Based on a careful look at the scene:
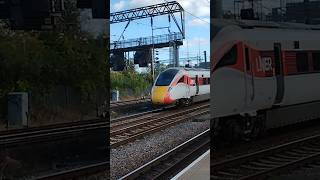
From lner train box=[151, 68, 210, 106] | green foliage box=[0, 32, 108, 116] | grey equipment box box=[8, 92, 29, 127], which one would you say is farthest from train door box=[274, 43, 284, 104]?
grey equipment box box=[8, 92, 29, 127]

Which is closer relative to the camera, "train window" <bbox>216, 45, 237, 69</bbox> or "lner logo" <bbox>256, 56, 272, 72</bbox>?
"train window" <bbox>216, 45, 237, 69</bbox>

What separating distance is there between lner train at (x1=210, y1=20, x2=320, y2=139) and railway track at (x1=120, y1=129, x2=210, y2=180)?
0.42 ft

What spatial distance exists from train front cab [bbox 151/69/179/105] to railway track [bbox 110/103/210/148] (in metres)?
0.09

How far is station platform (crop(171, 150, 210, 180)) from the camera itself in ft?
9.20

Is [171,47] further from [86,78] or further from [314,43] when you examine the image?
[314,43]

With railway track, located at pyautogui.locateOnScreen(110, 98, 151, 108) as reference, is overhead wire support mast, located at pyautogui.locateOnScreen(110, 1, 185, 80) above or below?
above

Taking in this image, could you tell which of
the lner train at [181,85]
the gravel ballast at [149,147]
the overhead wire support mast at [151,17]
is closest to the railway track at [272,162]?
the gravel ballast at [149,147]

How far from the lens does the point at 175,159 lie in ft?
9.20

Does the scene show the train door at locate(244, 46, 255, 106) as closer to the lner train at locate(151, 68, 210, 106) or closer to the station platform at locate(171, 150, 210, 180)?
the lner train at locate(151, 68, 210, 106)

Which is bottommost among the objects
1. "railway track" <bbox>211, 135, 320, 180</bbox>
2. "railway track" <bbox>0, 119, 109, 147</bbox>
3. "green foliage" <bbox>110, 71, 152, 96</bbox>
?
"railway track" <bbox>211, 135, 320, 180</bbox>

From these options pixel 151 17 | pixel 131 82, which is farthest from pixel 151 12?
pixel 131 82

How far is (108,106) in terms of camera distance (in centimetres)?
262

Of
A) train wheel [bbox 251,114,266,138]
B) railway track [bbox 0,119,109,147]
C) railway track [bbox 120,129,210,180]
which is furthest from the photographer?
train wheel [bbox 251,114,266,138]

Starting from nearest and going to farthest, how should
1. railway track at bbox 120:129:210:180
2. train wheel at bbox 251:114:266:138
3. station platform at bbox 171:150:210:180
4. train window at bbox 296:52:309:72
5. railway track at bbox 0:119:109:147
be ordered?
railway track at bbox 0:119:109:147 < railway track at bbox 120:129:210:180 < station platform at bbox 171:150:210:180 < train wheel at bbox 251:114:266:138 < train window at bbox 296:52:309:72
